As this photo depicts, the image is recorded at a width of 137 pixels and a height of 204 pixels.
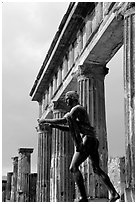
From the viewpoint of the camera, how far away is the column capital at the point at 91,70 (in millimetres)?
18656

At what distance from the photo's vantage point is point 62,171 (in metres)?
23.2

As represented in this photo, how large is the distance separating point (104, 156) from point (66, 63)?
240 inches

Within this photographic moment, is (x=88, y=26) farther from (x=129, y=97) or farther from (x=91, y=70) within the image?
(x=129, y=97)

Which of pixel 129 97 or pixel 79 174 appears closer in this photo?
pixel 79 174

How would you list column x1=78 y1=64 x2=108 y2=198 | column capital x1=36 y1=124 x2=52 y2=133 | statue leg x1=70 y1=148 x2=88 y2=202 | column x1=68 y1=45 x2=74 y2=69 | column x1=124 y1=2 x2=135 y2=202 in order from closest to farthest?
statue leg x1=70 y1=148 x2=88 y2=202 < column x1=124 y1=2 x2=135 y2=202 < column x1=78 y1=64 x2=108 y2=198 < column x1=68 y1=45 x2=74 y2=69 < column capital x1=36 y1=124 x2=52 y2=133

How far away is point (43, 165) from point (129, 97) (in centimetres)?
1584

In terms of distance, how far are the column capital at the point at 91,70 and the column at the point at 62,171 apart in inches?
220

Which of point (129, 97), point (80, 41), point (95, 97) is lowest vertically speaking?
point (129, 97)

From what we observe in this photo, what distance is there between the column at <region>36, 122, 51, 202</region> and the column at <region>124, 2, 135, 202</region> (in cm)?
1540

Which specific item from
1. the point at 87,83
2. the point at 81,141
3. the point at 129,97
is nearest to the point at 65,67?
the point at 87,83

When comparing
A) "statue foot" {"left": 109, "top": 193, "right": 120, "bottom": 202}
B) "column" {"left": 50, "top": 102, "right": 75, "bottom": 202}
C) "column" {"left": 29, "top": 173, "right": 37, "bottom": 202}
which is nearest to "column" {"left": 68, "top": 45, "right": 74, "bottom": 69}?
"column" {"left": 50, "top": 102, "right": 75, "bottom": 202}

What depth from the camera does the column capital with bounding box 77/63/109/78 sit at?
18656mm

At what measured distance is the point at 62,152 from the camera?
23375 mm

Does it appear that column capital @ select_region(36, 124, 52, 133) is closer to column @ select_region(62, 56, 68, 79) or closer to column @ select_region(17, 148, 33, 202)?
column @ select_region(62, 56, 68, 79)
